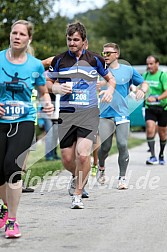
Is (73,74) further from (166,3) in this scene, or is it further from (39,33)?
(166,3)

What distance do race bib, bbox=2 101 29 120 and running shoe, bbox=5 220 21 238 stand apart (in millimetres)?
972

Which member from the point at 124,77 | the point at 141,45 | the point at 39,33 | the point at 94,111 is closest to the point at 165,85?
the point at 124,77

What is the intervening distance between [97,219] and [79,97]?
1.63 meters

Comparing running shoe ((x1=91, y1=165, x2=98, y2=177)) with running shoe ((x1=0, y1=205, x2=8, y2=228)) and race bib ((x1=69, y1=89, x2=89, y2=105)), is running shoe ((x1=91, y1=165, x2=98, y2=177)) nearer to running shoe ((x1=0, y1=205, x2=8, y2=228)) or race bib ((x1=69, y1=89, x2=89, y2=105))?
race bib ((x1=69, y1=89, x2=89, y2=105))

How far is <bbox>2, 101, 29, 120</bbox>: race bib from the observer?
665 cm

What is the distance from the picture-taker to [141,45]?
46719 millimetres

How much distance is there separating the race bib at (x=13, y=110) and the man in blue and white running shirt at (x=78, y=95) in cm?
173

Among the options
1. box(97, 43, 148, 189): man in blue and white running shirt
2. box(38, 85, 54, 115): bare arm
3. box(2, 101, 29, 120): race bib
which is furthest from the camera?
box(97, 43, 148, 189): man in blue and white running shirt

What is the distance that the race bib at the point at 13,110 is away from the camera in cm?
665

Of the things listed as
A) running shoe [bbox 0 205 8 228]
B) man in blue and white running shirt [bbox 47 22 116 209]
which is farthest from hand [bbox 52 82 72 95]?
running shoe [bbox 0 205 8 228]

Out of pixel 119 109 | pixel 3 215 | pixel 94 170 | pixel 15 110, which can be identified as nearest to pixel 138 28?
pixel 94 170

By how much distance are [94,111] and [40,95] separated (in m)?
1.73

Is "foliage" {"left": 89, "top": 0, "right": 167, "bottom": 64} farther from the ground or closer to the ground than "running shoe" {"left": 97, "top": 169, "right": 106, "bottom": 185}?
farther from the ground

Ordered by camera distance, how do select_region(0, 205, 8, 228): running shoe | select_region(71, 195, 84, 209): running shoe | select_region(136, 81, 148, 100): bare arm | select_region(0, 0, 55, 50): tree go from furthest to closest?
1. select_region(0, 0, 55, 50): tree
2. select_region(136, 81, 148, 100): bare arm
3. select_region(71, 195, 84, 209): running shoe
4. select_region(0, 205, 8, 228): running shoe
